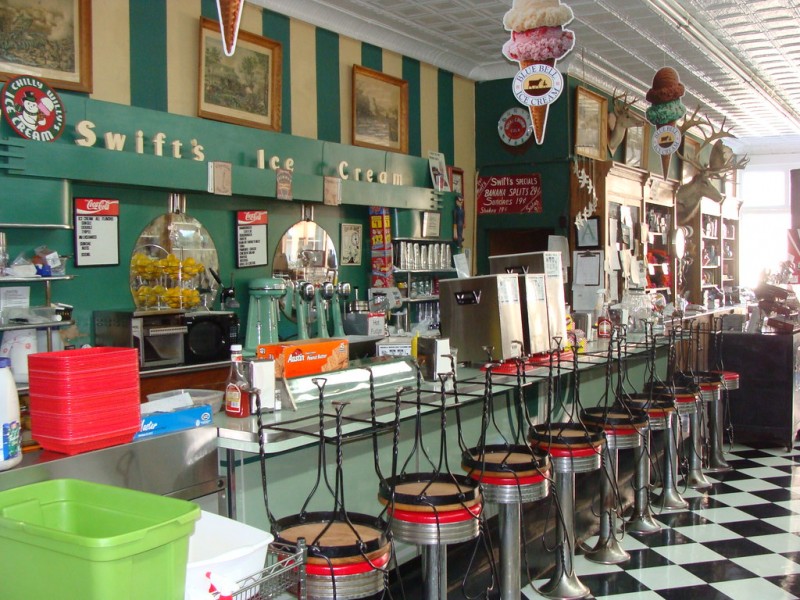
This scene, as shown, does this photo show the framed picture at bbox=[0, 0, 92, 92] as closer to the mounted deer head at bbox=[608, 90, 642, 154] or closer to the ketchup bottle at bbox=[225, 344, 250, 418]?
the ketchup bottle at bbox=[225, 344, 250, 418]

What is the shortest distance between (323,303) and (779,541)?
11.1ft

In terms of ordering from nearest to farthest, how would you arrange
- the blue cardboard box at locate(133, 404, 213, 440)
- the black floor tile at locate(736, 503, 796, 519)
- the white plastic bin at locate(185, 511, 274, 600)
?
the white plastic bin at locate(185, 511, 274, 600)
the blue cardboard box at locate(133, 404, 213, 440)
the black floor tile at locate(736, 503, 796, 519)

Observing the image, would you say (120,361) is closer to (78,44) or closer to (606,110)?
(78,44)

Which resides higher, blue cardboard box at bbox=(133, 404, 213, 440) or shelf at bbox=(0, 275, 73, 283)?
shelf at bbox=(0, 275, 73, 283)

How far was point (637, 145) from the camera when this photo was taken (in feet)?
32.1

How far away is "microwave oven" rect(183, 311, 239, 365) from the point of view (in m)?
4.60

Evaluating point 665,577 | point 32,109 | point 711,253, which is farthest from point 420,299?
point 711,253

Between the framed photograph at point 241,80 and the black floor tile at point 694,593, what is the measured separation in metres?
4.12

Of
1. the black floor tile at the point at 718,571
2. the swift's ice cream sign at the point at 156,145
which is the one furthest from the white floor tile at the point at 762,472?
the swift's ice cream sign at the point at 156,145

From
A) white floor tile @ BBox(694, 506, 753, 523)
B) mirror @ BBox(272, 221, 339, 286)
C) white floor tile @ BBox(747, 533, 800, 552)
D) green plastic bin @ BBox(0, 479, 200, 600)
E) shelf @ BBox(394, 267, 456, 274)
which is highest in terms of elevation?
mirror @ BBox(272, 221, 339, 286)

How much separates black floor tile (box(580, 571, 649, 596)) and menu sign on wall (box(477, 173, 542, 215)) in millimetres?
4743

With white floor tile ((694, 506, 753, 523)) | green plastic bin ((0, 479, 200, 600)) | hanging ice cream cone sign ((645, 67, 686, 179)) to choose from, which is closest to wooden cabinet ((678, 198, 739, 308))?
hanging ice cream cone sign ((645, 67, 686, 179))

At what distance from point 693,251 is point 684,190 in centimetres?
99

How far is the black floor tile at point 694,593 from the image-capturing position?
3.85 meters
